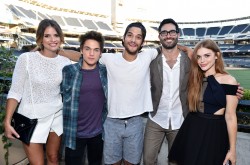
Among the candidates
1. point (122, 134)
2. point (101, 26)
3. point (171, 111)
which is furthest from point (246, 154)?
point (101, 26)

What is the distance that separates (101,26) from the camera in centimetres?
5872

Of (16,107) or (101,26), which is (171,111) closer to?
(16,107)

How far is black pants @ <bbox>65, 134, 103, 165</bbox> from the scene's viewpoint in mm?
2668

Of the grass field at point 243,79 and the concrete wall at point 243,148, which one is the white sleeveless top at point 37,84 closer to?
the concrete wall at point 243,148

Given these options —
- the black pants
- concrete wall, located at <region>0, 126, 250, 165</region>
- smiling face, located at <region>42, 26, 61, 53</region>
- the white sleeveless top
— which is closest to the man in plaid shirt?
the black pants

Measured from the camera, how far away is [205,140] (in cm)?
245

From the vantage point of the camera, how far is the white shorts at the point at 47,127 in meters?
2.63

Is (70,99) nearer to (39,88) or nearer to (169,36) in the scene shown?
(39,88)

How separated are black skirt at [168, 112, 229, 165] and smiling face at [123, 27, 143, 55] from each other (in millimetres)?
1016

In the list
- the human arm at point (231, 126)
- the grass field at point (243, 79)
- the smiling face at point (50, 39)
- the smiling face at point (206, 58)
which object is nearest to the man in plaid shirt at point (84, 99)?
the smiling face at point (50, 39)

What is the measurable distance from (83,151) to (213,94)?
1.58m

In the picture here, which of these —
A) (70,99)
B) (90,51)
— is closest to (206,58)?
(90,51)

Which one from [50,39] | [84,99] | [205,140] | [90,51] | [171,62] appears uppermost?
[50,39]

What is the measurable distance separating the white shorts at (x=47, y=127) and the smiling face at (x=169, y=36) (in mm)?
1575
